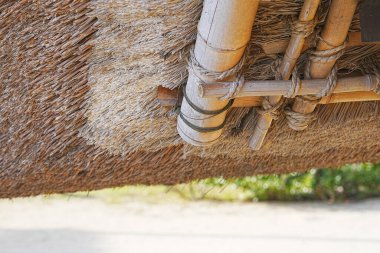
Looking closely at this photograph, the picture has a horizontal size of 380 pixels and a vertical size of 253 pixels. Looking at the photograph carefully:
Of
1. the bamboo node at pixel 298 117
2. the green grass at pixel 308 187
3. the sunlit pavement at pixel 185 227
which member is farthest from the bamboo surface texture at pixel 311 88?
the green grass at pixel 308 187

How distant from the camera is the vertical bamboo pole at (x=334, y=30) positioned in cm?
130

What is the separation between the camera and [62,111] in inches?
71.9

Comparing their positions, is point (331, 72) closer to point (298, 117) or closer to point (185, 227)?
point (298, 117)

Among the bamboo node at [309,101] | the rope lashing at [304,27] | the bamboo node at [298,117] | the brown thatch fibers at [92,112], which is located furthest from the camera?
the bamboo node at [298,117]

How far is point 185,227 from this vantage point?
18.7 ft

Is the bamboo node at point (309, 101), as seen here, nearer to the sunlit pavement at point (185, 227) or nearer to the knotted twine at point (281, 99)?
the knotted twine at point (281, 99)

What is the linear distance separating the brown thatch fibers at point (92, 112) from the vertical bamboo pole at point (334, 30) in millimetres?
311

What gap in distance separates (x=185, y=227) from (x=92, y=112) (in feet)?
13.3

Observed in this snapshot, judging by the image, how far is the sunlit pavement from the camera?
5141 mm

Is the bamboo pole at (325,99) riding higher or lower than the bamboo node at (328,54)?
lower

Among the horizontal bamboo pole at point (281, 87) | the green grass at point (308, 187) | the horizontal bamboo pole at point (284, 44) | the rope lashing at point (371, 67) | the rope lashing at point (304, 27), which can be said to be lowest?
the green grass at point (308, 187)

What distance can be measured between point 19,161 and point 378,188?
499cm

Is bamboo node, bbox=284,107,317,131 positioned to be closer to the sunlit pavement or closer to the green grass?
the sunlit pavement

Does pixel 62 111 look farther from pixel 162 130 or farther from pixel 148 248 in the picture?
pixel 148 248
